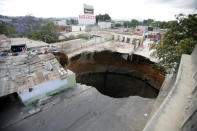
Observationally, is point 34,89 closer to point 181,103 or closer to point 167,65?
point 181,103

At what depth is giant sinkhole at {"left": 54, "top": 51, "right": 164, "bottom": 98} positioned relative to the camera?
40.0 ft

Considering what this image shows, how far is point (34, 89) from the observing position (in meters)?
5.98

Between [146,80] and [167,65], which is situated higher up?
[167,65]

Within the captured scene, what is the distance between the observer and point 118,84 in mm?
13336

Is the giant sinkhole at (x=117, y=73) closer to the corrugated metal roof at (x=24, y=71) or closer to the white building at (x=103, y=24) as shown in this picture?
the corrugated metal roof at (x=24, y=71)

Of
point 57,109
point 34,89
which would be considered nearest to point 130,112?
point 57,109

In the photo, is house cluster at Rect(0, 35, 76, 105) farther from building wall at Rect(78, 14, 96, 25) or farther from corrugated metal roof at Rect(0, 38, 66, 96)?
building wall at Rect(78, 14, 96, 25)

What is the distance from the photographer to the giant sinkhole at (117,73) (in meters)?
12.2

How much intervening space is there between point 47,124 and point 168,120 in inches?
215

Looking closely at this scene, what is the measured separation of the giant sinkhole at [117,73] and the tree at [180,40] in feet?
17.5

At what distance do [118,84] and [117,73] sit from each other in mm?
1881

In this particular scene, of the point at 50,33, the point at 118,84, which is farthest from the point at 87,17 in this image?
the point at 118,84

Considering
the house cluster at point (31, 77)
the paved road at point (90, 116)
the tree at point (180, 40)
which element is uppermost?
the tree at point (180, 40)

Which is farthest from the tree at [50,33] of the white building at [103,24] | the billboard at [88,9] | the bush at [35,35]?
the white building at [103,24]
